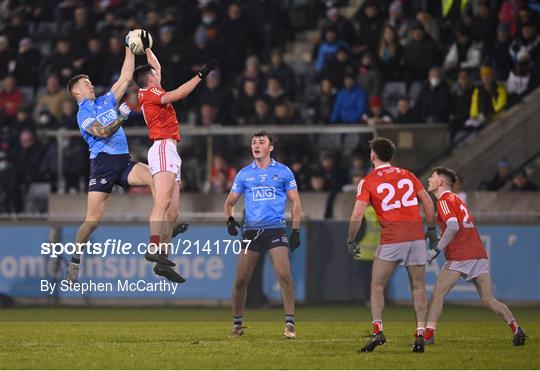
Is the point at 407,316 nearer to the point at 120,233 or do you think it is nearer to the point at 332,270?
the point at 332,270

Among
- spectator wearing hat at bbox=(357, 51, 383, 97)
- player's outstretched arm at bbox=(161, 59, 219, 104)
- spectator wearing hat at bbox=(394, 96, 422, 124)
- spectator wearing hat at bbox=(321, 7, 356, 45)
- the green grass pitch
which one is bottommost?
the green grass pitch

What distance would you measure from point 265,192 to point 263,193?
0.03 m

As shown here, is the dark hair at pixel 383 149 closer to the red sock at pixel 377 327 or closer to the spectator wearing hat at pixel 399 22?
the red sock at pixel 377 327

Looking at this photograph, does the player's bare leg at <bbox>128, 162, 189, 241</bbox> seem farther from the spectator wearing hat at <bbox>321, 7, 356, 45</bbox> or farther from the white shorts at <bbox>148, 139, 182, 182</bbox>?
the spectator wearing hat at <bbox>321, 7, 356, 45</bbox>

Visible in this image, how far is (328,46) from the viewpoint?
87.7 ft

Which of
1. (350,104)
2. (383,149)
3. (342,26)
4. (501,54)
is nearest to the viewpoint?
(383,149)

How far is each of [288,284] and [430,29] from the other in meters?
11.5

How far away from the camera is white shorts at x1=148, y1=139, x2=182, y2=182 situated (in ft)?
53.9

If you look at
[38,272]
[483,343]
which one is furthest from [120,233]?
[483,343]

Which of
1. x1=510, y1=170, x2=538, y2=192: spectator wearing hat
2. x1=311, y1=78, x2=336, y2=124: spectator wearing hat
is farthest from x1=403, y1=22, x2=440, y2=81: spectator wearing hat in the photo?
x1=510, y1=170, x2=538, y2=192: spectator wearing hat

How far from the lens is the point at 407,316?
67.6 feet

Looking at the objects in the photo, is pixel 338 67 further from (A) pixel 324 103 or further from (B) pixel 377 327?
(B) pixel 377 327

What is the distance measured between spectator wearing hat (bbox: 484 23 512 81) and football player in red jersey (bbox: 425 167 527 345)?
33.2ft

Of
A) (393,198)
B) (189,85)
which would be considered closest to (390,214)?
(393,198)
